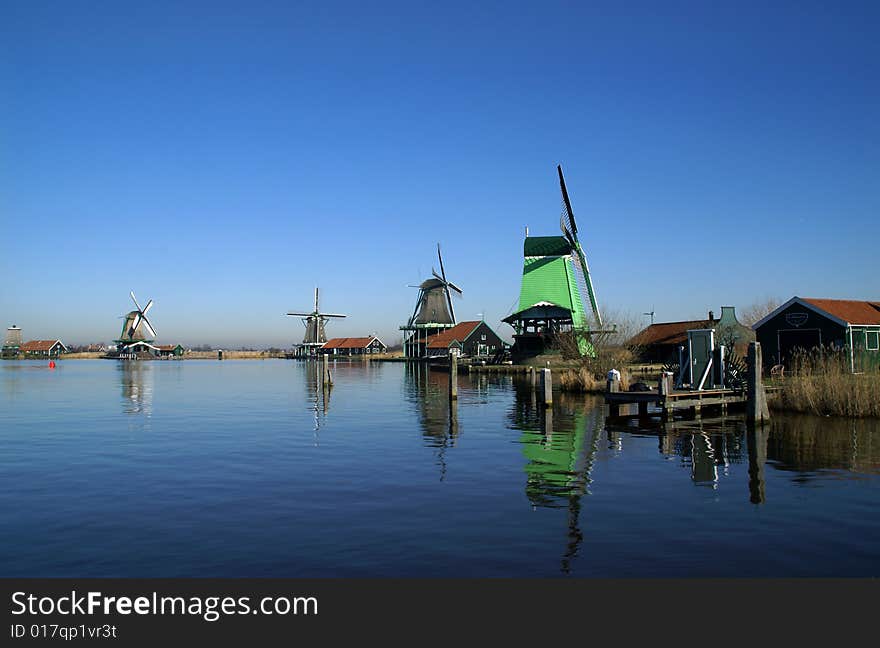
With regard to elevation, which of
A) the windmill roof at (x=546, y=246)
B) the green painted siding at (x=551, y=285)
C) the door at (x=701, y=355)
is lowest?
the door at (x=701, y=355)

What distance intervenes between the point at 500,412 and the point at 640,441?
9.40 metres

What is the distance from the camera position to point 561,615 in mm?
7340

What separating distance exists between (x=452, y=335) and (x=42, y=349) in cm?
10100

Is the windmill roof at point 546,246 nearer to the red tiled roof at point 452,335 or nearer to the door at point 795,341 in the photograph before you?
the red tiled roof at point 452,335

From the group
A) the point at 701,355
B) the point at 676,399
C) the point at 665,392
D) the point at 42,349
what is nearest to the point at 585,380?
the point at 701,355

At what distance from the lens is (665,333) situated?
172 ft

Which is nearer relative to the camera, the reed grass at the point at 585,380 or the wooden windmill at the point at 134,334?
the reed grass at the point at 585,380

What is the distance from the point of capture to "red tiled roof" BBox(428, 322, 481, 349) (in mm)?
86625

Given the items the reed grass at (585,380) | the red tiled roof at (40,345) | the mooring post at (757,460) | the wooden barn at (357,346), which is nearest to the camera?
the mooring post at (757,460)

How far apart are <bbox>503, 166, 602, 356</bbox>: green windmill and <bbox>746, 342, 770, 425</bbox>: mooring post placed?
36899 millimetres

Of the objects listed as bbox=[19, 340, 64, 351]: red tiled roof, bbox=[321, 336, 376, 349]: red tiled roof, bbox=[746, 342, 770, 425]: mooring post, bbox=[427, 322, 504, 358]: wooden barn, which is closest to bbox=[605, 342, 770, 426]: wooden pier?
bbox=[746, 342, 770, 425]: mooring post

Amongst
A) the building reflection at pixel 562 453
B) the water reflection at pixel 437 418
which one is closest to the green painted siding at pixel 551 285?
the water reflection at pixel 437 418

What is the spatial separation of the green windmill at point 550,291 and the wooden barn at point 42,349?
11826cm

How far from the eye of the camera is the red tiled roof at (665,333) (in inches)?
1970
